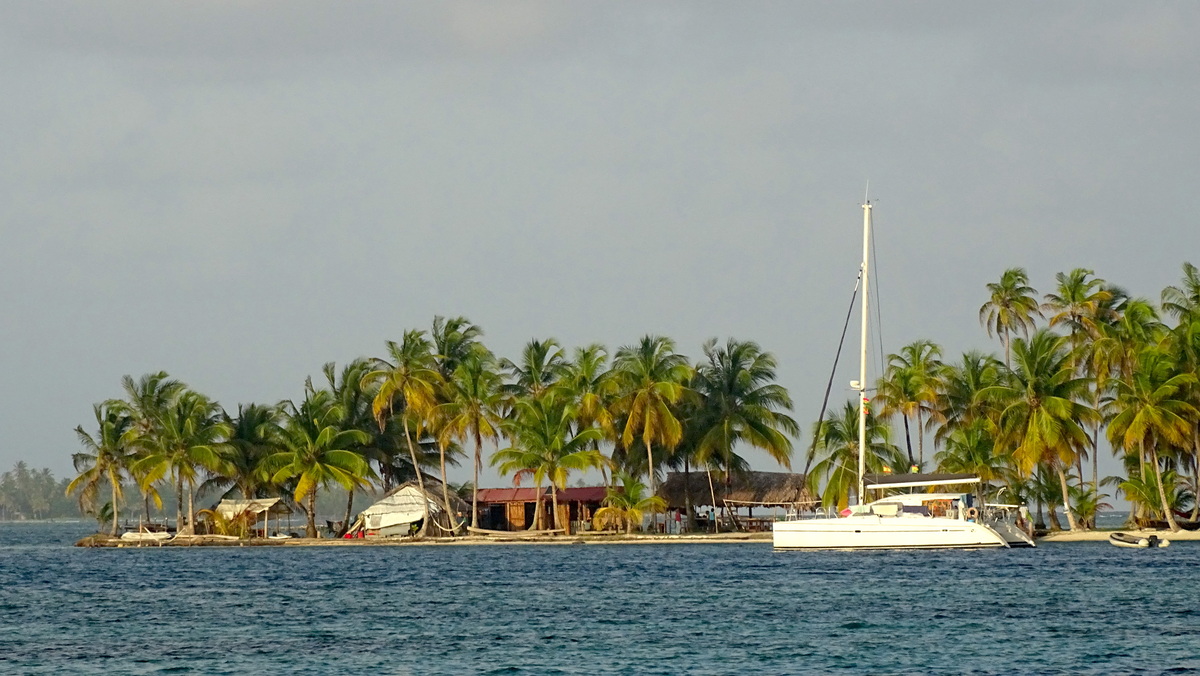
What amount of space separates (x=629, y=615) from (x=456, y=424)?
123ft

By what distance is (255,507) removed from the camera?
78750 mm

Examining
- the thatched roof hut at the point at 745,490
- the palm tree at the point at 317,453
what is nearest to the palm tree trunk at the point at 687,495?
the thatched roof hut at the point at 745,490

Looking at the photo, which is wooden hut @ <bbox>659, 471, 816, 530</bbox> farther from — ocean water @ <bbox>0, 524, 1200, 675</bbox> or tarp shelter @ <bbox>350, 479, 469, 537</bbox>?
ocean water @ <bbox>0, 524, 1200, 675</bbox>

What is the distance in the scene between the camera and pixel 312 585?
47.4m

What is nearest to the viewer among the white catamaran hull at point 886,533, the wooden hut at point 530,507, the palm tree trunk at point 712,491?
the white catamaran hull at point 886,533

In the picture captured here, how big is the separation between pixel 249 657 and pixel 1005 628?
646 inches

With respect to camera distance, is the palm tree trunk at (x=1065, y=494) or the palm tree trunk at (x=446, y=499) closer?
the palm tree trunk at (x=1065, y=494)

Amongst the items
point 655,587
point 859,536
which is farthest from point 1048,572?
point 655,587

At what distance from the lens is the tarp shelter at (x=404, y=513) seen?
7738cm

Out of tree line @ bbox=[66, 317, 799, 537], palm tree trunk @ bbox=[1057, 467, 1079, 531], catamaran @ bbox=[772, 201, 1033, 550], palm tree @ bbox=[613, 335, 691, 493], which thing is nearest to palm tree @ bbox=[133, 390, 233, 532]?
tree line @ bbox=[66, 317, 799, 537]

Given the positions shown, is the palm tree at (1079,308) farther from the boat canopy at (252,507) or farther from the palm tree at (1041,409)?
the boat canopy at (252,507)

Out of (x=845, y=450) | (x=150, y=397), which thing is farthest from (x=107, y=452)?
(x=845, y=450)

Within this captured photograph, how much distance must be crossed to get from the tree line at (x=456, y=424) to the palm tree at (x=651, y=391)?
0.27 ft

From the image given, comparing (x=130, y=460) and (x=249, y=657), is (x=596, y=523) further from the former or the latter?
(x=249, y=657)
